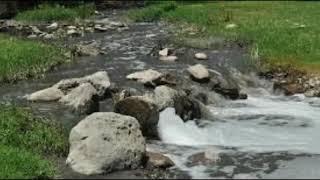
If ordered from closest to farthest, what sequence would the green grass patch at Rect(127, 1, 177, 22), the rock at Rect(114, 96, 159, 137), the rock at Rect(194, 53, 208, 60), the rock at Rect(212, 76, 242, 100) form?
the rock at Rect(114, 96, 159, 137)
the rock at Rect(212, 76, 242, 100)
the rock at Rect(194, 53, 208, 60)
the green grass patch at Rect(127, 1, 177, 22)

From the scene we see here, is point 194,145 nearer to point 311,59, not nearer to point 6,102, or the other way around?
point 6,102

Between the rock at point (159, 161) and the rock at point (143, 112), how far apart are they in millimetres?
2541

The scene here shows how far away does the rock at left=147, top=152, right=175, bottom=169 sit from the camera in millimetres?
16609

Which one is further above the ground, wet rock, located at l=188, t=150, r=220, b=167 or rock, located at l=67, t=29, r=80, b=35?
wet rock, located at l=188, t=150, r=220, b=167

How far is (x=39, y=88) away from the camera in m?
24.3

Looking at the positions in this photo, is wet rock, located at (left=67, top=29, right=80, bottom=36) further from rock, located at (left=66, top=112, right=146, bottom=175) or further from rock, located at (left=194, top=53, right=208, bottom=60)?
rock, located at (left=66, top=112, right=146, bottom=175)

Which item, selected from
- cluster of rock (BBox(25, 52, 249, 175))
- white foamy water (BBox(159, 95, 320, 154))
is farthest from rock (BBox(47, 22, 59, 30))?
white foamy water (BBox(159, 95, 320, 154))

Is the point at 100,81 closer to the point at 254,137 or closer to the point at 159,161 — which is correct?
the point at 254,137

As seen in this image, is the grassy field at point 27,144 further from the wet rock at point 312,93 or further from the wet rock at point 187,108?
the wet rock at point 312,93

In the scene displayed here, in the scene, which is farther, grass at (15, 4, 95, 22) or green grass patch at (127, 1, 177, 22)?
grass at (15, 4, 95, 22)

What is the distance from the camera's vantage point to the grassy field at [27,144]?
16.0 m

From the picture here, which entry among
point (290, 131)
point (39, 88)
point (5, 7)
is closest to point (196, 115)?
point (290, 131)

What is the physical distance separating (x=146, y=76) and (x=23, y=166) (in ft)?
31.0

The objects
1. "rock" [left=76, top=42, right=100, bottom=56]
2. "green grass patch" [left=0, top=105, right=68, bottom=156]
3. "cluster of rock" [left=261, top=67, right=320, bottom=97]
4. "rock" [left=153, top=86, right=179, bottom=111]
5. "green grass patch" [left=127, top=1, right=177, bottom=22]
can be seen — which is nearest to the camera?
"green grass patch" [left=0, top=105, right=68, bottom=156]
